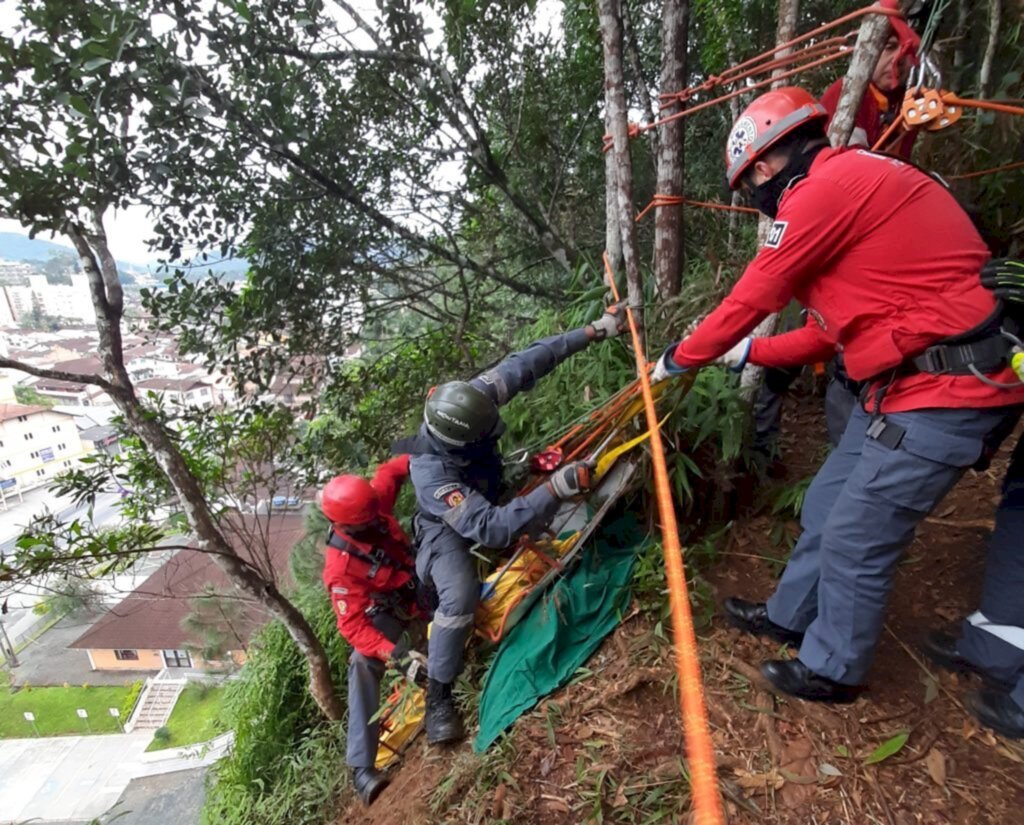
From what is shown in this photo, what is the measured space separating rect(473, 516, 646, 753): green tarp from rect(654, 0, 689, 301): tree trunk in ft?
4.84

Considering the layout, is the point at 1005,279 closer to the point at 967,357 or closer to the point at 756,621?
the point at 967,357

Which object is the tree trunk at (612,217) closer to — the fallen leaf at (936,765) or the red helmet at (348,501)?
the red helmet at (348,501)

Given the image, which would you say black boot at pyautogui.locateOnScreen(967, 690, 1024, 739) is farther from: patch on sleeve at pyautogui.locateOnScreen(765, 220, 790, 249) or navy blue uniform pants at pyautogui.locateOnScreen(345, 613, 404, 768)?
navy blue uniform pants at pyautogui.locateOnScreen(345, 613, 404, 768)

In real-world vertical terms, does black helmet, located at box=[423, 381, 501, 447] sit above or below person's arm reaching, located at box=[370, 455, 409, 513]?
above

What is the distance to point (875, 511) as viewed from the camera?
5.87 feet

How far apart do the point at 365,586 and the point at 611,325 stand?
2222 millimetres

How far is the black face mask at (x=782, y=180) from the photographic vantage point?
6.26 feet

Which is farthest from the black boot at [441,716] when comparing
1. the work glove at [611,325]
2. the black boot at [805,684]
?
the work glove at [611,325]

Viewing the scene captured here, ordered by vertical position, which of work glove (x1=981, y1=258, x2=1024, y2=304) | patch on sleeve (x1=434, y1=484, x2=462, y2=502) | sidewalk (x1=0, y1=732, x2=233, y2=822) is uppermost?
work glove (x1=981, y1=258, x2=1024, y2=304)

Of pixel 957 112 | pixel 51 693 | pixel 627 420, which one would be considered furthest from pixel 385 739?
pixel 51 693

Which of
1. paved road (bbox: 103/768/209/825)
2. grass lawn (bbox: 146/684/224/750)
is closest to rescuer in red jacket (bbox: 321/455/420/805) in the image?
paved road (bbox: 103/768/209/825)

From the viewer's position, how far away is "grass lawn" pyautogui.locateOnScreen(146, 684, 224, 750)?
44.5 feet

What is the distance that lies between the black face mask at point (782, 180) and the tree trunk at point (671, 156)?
3.70 feet

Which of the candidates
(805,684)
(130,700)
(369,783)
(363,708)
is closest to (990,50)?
(805,684)
